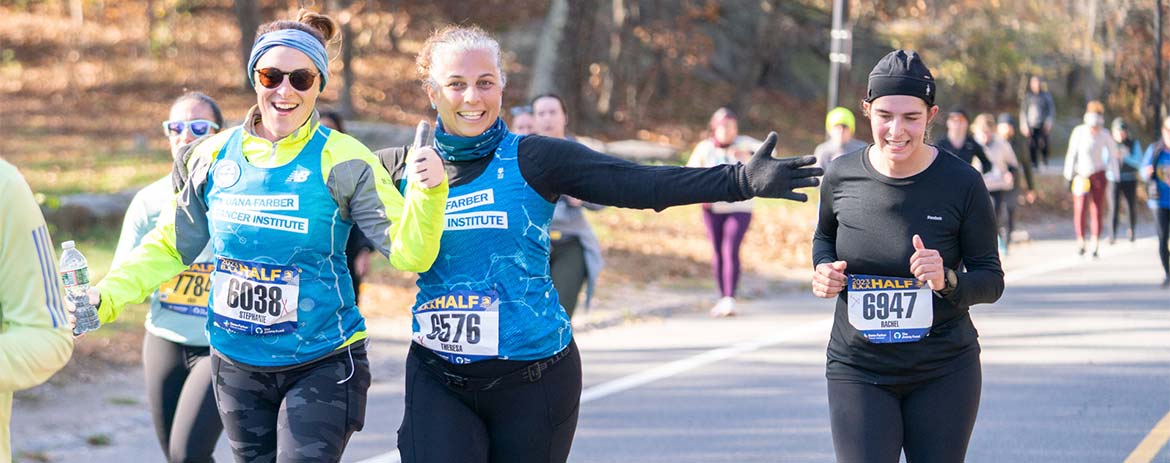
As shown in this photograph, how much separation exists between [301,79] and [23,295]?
158cm

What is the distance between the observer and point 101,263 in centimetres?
1388

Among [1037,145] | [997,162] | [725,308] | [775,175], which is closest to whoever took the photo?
[775,175]

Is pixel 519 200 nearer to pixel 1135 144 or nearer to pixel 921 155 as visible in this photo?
pixel 921 155

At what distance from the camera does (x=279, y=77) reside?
14.1 ft

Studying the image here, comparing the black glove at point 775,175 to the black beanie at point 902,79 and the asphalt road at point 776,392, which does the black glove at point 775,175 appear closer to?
the black beanie at point 902,79

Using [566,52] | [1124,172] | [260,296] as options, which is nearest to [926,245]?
[260,296]

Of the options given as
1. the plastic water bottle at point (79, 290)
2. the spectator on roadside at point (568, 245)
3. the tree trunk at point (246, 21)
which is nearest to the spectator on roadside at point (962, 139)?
the spectator on roadside at point (568, 245)

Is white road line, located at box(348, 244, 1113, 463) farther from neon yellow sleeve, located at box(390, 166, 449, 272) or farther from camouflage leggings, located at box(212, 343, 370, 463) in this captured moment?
neon yellow sleeve, located at box(390, 166, 449, 272)

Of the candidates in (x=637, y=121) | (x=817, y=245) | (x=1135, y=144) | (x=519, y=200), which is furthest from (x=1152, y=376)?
(x=637, y=121)

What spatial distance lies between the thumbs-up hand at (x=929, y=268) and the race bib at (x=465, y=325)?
1.30 metres

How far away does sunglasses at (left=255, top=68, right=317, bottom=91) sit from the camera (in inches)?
169

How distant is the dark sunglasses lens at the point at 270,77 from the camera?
14.1 ft

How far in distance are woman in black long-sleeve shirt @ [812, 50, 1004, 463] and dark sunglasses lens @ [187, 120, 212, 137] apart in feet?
8.98

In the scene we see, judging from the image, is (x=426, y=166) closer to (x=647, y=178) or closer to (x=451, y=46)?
(x=451, y=46)
